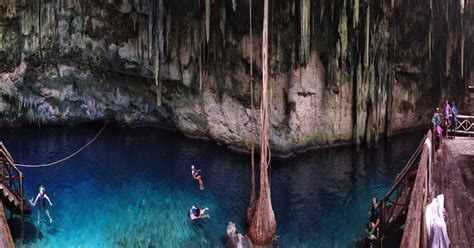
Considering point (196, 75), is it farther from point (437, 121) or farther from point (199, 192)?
point (437, 121)

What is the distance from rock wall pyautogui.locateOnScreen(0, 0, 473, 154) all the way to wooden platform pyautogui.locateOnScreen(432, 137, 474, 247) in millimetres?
8788

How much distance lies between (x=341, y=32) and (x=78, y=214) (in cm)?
1402

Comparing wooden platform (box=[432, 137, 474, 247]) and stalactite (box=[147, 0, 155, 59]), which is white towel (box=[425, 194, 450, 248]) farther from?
stalactite (box=[147, 0, 155, 59])

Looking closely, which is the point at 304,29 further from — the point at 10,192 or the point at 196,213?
the point at 10,192

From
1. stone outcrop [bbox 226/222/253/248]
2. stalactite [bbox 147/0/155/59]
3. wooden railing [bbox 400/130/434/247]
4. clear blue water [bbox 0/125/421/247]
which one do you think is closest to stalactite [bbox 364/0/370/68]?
clear blue water [bbox 0/125/421/247]

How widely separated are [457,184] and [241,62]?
1341 centimetres

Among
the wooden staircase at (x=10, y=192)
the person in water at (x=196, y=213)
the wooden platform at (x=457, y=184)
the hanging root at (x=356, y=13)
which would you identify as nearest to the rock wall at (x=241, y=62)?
the hanging root at (x=356, y=13)

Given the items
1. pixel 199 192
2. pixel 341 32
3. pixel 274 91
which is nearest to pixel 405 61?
pixel 341 32

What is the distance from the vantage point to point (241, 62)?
23672 mm

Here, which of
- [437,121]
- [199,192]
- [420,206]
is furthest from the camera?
[199,192]

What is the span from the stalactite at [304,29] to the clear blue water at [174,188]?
17.3 feet

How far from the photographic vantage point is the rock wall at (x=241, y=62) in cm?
2248

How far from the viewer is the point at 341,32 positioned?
22.1 meters

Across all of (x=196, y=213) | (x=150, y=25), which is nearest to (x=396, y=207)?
(x=196, y=213)
